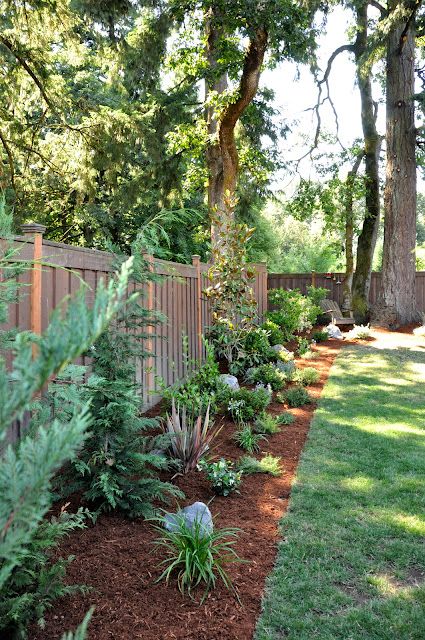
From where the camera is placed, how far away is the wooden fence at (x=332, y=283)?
58.7 feet

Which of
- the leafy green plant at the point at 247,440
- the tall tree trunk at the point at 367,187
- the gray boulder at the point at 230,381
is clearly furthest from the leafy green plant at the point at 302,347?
the leafy green plant at the point at 247,440

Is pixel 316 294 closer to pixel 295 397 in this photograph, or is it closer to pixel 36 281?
pixel 295 397

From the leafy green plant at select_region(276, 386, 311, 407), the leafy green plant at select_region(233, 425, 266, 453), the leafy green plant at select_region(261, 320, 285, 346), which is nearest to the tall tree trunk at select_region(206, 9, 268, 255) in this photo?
the leafy green plant at select_region(261, 320, 285, 346)

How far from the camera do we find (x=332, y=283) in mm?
18250

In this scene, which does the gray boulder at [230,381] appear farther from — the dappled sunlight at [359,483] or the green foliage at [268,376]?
the dappled sunlight at [359,483]

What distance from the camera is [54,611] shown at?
2.61 m

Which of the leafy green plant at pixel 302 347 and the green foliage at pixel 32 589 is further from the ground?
the leafy green plant at pixel 302 347

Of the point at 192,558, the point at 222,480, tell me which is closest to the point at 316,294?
the point at 222,480

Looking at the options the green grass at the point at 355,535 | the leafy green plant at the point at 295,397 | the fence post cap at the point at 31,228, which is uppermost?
the fence post cap at the point at 31,228

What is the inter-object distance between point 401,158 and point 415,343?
→ 4.60 meters

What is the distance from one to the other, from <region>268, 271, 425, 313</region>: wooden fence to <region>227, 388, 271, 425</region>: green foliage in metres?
11.6

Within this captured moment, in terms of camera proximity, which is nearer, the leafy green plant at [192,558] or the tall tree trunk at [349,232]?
the leafy green plant at [192,558]

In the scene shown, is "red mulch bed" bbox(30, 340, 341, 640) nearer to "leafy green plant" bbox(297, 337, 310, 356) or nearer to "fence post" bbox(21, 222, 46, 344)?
"fence post" bbox(21, 222, 46, 344)

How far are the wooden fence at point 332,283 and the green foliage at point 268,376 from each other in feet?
33.9
